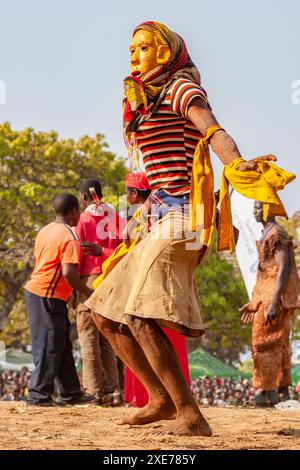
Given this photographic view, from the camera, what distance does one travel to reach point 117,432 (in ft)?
16.7

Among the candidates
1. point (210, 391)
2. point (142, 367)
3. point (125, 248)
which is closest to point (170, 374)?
point (142, 367)

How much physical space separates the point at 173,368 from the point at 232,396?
2186cm

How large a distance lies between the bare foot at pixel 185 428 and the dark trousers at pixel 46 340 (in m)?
3.20

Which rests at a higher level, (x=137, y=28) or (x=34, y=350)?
(x=137, y=28)

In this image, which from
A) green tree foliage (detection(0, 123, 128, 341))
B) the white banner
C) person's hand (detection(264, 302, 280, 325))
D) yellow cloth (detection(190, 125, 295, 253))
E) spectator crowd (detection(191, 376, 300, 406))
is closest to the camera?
yellow cloth (detection(190, 125, 295, 253))

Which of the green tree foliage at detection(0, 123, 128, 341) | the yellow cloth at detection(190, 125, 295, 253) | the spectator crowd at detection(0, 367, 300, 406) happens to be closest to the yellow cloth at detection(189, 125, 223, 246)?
the yellow cloth at detection(190, 125, 295, 253)

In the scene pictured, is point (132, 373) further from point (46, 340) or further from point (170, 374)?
point (170, 374)

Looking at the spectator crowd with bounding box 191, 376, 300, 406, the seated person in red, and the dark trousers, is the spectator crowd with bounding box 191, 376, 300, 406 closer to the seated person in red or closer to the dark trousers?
the seated person in red

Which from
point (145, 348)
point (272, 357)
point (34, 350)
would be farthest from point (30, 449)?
point (272, 357)

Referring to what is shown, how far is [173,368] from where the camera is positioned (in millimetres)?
4898

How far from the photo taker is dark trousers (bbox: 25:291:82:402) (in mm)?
7965

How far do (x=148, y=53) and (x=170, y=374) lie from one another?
6.08 ft

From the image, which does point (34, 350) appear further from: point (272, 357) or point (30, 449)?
point (30, 449)
